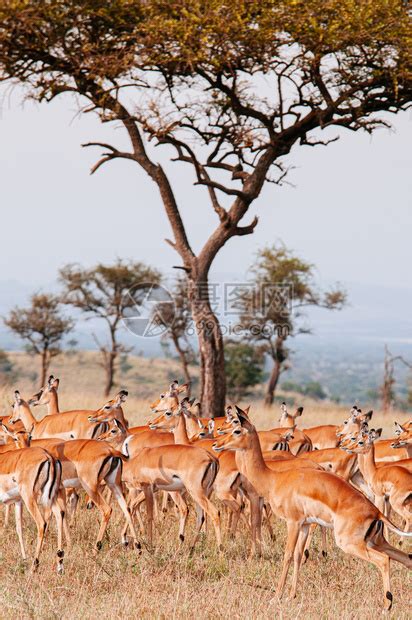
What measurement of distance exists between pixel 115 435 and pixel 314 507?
352 cm

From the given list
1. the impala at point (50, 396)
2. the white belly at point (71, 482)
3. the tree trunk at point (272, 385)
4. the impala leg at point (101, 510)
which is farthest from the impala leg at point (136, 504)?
the tree trunk at point (272, 385)

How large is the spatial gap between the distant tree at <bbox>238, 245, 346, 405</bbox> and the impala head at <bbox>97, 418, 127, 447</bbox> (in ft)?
62.7

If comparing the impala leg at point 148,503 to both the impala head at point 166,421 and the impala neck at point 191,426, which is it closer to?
the impala head at point 166,421

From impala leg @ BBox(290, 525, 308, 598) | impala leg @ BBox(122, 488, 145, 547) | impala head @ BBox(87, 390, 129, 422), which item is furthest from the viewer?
impala head @ BBox(87, 390, 129, 422)

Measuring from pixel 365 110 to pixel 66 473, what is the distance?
1074 cm

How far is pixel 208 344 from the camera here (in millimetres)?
16812

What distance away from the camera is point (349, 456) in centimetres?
971

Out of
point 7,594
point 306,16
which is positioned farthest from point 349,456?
point 306,16

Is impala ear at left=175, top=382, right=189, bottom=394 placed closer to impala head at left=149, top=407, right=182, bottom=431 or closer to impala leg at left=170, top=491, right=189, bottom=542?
impala head at left=149, top=407, right=182, bottom=431

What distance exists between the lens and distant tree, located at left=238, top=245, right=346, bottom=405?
29.9 meters

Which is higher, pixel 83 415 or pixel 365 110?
pixel 365 110

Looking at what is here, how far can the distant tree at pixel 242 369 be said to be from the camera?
128 ft

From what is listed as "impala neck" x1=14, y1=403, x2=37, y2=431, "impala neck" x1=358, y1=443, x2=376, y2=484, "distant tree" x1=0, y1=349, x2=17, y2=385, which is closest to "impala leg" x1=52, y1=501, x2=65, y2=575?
"impala neck" x1=358, y1=443, x2=376, y2=484

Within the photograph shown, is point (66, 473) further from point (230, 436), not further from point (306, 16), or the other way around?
point (306, 16)
